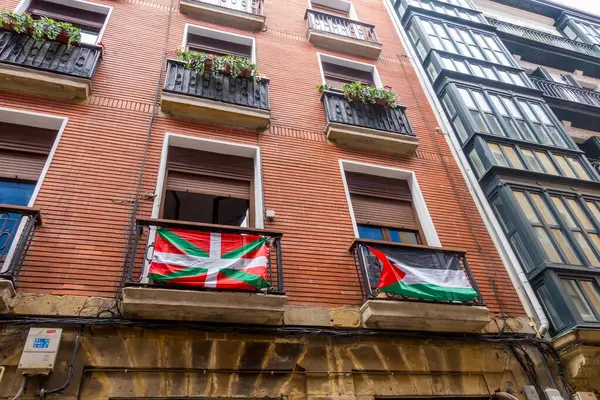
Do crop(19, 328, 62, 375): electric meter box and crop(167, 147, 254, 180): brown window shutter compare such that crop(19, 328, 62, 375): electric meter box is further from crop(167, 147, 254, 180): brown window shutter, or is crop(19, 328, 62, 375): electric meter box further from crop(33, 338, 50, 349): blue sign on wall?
crop(167, 147, 254, 180): brown window shutter

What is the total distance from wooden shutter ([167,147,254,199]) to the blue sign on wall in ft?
9.70

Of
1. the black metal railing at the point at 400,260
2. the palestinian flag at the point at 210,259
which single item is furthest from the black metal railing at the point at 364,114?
the palestinian flag at the point at 210,259

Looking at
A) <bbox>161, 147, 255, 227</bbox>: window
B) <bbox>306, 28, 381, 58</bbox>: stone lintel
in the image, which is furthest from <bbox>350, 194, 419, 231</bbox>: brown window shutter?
<bbox>306, 28, 381, 58</bbox>: stone lintel

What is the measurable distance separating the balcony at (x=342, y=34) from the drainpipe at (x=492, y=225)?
1.45 metres

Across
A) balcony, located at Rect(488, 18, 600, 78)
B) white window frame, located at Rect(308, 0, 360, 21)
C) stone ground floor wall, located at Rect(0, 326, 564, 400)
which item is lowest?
stone ground floor wall, located at Rect(0, 326, 564, 400)

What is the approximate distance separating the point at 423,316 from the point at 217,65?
20.2 ft

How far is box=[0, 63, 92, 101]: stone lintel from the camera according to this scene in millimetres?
6723

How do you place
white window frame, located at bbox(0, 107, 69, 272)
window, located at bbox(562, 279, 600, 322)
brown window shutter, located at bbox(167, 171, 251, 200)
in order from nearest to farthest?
white window frame, located at bbox(0, 107, 69, 272), window, located at bbox(562, 279, 600, 322), brown window shutter, located at bbox(167, 171, 251, 200)

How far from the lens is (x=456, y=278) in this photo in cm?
640

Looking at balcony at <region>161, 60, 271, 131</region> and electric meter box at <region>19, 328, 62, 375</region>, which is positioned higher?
balcony at <region>161, 60, 271, 131</region>

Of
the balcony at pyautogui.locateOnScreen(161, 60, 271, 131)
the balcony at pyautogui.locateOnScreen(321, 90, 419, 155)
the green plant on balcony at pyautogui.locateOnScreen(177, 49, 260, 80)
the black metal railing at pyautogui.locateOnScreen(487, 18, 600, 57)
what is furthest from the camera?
the black metal railing at pyautogui.locateOnScreen(487, 18, 600, 57)

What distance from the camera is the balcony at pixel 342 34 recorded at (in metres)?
10.6

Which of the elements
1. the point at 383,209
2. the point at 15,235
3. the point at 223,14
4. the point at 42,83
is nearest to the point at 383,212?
the point at 383,209

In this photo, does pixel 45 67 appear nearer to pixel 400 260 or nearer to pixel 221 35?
pixel 221 35
